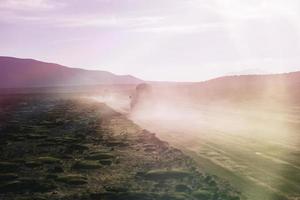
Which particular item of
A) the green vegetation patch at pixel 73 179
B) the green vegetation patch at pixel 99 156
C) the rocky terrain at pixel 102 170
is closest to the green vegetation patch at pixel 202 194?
the rocky terrain at pixel 102 170

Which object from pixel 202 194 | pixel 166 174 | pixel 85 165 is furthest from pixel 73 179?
pixel 202 194

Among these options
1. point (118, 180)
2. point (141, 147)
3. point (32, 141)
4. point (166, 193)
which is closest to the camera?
point (166, 193)

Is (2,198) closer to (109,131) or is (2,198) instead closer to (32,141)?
(32,141)

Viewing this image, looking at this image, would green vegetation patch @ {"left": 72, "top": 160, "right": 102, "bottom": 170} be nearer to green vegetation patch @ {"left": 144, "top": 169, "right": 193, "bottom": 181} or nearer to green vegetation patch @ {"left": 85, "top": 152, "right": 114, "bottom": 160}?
green vegetation patch @ {"left": 85, "top": 152, "right": 114, "bottom": 160}

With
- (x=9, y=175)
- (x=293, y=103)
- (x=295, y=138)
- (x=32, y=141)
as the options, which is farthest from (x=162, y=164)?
(x=293, y=103)

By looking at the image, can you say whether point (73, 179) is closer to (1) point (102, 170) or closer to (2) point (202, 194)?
(1) point (102, 170)

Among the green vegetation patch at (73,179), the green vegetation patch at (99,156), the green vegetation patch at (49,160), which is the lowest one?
the green vegetation patch at (49,160)

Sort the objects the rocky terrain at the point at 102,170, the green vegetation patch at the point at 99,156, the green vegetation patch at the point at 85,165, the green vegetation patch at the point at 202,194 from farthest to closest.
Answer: the green vegetation patch at the point at 99,156
the green vegetation patch at the point at 85,165
the rocky terrain at the point at 102,170
the green vegetation patch at the point at 202,194

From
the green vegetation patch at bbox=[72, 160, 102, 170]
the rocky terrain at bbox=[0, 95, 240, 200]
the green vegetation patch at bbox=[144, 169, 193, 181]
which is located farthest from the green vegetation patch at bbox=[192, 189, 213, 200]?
the green vegetation patch at bbox=[72, 160, 102, 170]

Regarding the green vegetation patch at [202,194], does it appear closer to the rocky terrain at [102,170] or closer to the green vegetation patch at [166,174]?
the rocky terrain at [102,170]
